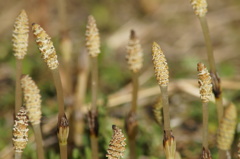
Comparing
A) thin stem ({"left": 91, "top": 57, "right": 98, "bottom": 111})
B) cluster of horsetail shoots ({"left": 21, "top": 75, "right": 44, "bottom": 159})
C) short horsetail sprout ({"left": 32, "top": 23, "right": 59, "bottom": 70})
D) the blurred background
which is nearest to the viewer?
short horsetail sprout ({"left": 32, "top": 23, "right": 59, "bottom": 70})

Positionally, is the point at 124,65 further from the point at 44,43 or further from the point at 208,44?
the point at 44,43

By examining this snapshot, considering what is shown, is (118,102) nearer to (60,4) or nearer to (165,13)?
(60,4)

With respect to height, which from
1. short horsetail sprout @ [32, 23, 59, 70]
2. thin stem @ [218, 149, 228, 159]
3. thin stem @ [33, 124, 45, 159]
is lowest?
thin stem @ [218, 149, 228, 159]

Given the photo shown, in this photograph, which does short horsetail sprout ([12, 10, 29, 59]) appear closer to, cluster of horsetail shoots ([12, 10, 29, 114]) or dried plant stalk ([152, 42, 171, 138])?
cluster of horsetail shoots ([12, 10, 29, 114])

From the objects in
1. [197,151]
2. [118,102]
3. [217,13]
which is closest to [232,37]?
[217,13]

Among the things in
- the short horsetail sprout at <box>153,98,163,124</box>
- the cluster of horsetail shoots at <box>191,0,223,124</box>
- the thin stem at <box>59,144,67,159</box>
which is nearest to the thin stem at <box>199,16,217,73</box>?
the cluster of horsetail shoots at <box>191,0,223,124</box>

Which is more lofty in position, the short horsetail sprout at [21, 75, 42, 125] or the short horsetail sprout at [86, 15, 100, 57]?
the short horsetail sprout at [86, 15, 100, 57]

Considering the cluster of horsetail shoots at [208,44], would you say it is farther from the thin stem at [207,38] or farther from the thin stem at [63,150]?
the thin stem at [63,150]
